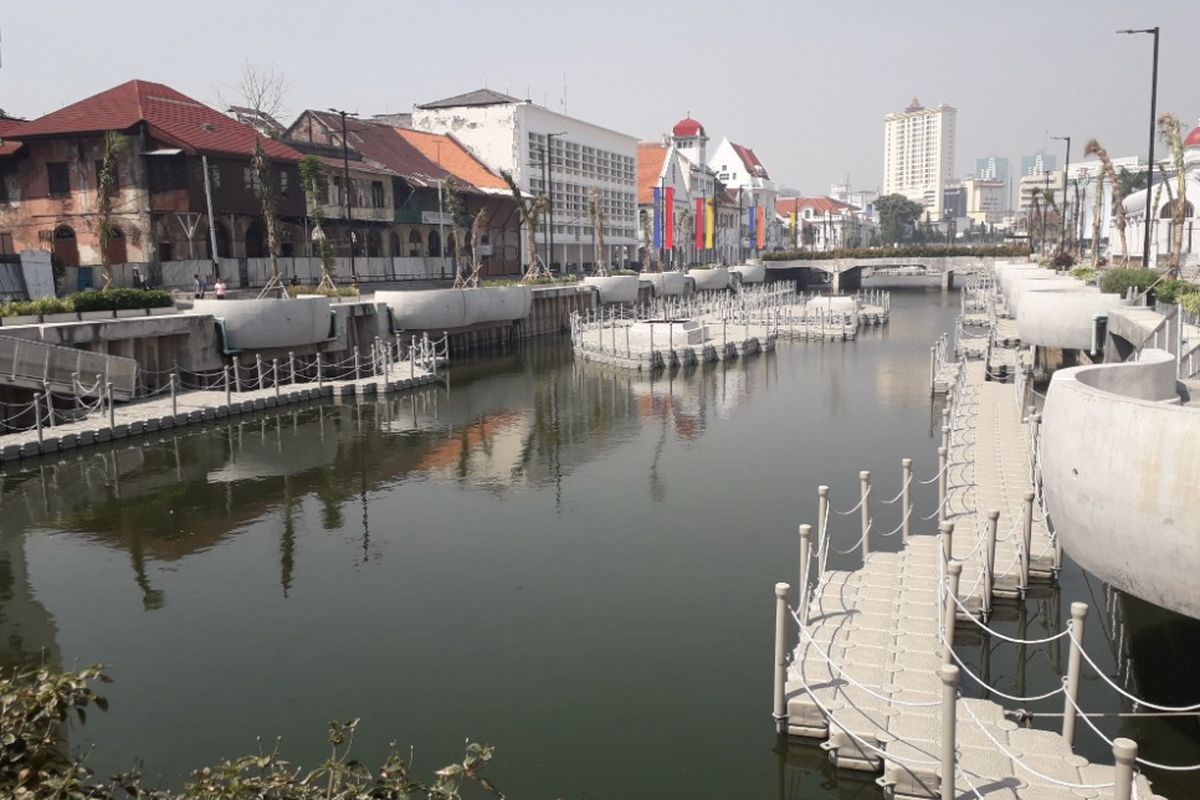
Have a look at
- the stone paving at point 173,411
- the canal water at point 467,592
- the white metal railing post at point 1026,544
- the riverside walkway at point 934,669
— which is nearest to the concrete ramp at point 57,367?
the stone paving at point 173,411

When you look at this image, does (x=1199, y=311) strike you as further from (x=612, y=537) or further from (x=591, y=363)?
(x=591, y=363)

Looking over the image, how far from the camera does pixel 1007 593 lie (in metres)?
16.5

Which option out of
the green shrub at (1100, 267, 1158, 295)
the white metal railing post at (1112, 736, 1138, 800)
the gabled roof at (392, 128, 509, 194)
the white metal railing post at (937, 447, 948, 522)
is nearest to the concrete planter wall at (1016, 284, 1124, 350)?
the green shrub at (1100, 267, 1158, 295)

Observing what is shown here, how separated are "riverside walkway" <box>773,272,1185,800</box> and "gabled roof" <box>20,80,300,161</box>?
43.7 metres

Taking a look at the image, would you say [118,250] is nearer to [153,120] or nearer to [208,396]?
[153,120]

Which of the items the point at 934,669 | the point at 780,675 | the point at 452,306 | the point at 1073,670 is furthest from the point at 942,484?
the point at 452,306

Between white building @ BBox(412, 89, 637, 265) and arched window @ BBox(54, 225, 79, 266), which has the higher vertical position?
white building @ BBox(412, 89, 637, 265)

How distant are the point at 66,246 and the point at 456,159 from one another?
37.6 m

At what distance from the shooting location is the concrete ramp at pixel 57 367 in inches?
1155

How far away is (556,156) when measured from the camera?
92125mm

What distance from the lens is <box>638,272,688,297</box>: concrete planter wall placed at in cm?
8338

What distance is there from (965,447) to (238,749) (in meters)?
19.7

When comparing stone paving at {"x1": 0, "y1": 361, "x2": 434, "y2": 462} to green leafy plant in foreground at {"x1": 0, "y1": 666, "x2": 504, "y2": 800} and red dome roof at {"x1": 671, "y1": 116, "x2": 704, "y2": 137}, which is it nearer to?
green leafy plant in foreground at {"x1": 0, "y1": 666, "x2": 504, "y2": 800}

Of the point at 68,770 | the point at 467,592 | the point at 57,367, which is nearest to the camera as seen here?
the point at 68,770
